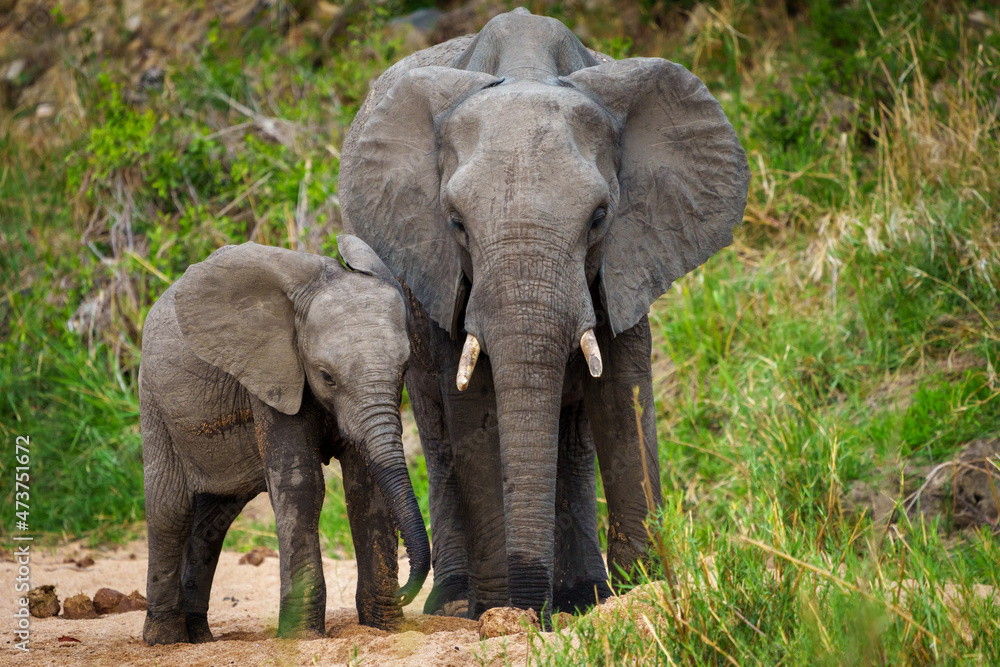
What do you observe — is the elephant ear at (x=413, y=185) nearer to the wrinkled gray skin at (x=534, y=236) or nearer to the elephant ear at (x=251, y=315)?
the wrinkled gray skin at (x=534, y=236)

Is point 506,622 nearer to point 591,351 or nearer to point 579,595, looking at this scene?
point 591,351

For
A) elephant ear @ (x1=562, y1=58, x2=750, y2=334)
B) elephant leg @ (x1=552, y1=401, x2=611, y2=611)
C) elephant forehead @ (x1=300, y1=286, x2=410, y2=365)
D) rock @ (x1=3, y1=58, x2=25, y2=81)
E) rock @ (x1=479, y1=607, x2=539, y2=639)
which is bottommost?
rock @ (x1=479, y1=607, x2=539, y2=639)

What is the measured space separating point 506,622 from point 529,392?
0.86m

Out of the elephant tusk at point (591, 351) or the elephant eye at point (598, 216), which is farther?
the elephant eye at point (598, 216)

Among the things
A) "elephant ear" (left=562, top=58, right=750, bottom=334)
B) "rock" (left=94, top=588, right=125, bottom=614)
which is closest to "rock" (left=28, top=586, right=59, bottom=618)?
"rock" (left=94, top=588, right=125, bottom=614)

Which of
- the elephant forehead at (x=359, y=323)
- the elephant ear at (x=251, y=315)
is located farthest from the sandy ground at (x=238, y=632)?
the elephant forehead at (x=359, y=323)

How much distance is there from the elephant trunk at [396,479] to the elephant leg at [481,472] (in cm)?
76

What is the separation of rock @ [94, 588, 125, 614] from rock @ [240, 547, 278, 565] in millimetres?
1376

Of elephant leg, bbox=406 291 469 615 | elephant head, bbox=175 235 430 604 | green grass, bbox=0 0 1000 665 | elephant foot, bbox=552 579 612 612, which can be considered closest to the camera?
elephant head, bbox=175 235 430 604

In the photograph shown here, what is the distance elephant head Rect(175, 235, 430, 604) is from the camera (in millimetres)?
4367

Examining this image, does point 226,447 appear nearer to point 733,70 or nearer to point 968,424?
point 968,424

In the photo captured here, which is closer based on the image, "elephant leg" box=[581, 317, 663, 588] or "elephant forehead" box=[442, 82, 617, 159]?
"elephant forehead" box=[442, 82, 617, 159]

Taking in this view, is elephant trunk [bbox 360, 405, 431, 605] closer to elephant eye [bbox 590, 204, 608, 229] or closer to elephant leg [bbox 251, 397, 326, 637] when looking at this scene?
elephant leg [bbox 251, 397, 326, 637]

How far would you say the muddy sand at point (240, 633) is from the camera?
4.15 m
